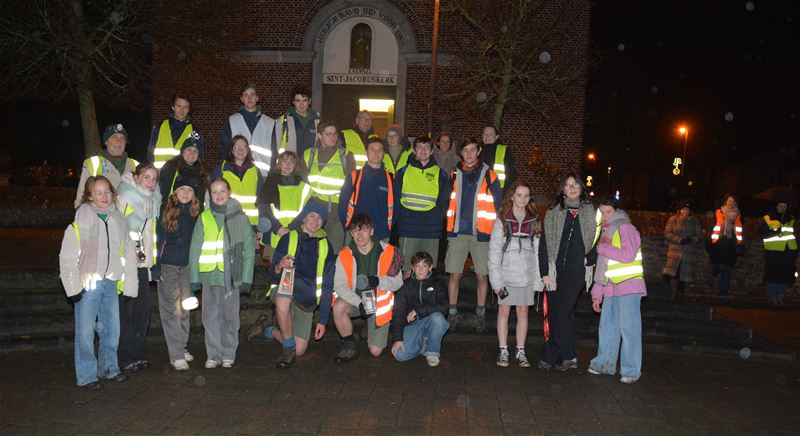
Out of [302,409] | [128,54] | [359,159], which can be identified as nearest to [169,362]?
[302,409]

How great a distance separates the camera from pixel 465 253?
27.8 ft

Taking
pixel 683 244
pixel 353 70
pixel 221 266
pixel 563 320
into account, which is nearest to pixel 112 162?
pixel 221 266

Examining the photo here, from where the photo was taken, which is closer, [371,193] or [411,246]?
[371,193]

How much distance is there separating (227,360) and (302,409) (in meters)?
1.56

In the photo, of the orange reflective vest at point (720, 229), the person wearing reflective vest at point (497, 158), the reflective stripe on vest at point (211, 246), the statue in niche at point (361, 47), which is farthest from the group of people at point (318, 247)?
the statue in niche at point (361, 47)

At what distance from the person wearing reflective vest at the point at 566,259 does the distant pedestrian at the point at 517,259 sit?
5.7 inches

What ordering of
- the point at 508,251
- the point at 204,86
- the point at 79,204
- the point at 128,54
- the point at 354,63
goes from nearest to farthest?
1. the point at 79,204
2. the point at 508,251
3. the point at 128,54
4. the point at 204,86
5. the point at 354,63

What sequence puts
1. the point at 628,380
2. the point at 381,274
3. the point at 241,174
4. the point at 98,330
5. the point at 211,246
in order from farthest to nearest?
the point at 241,174 → the point at 381,274 → the point at 628,380 → the point at 211,246 → the point at 98,330

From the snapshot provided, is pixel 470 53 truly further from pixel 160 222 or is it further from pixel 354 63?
pixel 160 222

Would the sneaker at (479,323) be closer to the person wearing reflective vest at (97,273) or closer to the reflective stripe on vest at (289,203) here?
the reflective stripe on vest at (289,203)

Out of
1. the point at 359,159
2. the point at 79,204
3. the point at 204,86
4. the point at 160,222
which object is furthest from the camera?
the point at 204,86

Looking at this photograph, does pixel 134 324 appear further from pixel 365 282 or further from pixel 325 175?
pixel 325 175

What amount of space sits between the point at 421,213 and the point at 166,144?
10.7ft

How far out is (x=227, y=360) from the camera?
7.00 meters
